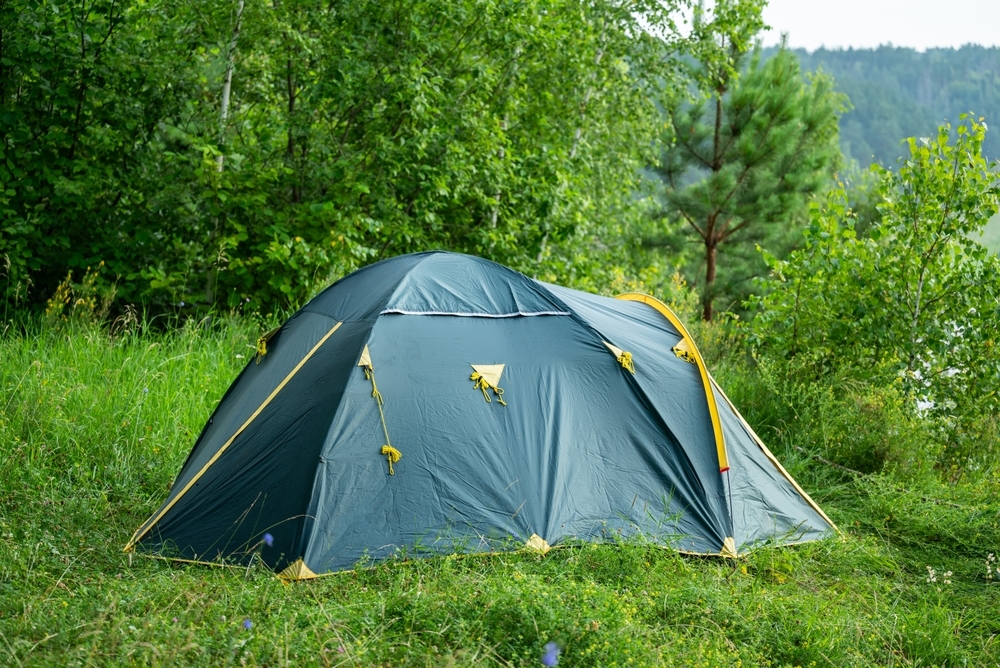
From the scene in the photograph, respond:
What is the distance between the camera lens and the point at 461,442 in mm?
3949

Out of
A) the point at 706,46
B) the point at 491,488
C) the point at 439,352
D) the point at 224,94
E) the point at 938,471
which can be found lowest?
the point at 938,471

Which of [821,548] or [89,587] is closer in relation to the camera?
[89,587]

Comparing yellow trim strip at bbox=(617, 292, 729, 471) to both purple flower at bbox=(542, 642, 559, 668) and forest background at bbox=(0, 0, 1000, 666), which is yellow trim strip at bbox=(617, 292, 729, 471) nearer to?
forest background at bbox=(0, 0, 1000, 666)

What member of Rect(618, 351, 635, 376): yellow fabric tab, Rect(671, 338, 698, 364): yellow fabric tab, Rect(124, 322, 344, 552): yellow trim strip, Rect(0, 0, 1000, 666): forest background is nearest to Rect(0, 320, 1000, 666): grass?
Rect(0, 0, 1000, 666): forest background

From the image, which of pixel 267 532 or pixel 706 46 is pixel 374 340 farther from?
pixel 706 46

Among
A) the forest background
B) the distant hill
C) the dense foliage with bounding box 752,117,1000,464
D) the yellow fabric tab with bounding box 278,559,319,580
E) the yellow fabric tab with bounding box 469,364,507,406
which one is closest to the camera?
the forest background

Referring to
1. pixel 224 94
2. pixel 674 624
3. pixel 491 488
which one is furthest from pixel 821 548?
pixel 224 94

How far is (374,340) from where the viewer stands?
4.03 m

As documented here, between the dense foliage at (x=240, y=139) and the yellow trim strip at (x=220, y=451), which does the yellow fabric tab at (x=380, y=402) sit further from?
the dense foliage at (x=240, y=139)

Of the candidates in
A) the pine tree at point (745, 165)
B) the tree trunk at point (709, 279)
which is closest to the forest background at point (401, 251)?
the pine tree at point (745, 165)

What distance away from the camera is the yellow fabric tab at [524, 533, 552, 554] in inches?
150

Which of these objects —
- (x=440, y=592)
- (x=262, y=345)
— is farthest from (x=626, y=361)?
(x=262, y=345)

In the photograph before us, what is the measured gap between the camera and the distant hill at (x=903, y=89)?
5438 centimetres

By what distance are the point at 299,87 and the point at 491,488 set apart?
561cm
